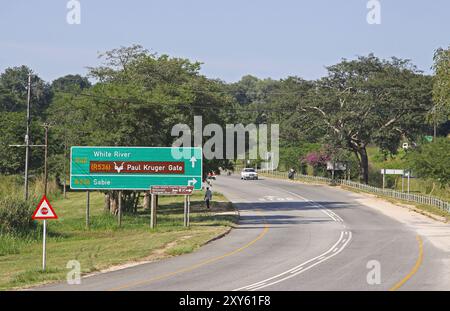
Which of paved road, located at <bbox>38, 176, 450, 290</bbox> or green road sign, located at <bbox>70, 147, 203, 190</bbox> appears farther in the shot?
green road sign, located at <bbox>70, 147, 203, 190</bbox>

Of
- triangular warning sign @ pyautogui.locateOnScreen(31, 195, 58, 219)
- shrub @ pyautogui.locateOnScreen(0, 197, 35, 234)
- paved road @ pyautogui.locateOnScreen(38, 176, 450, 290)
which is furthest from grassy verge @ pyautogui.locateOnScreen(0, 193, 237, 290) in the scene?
triangular warning sign @ pyautogui.locateOnScreen(31, 195, 58, 219)

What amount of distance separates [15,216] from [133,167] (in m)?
6.96

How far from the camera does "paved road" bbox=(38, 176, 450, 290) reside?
23.1 meters

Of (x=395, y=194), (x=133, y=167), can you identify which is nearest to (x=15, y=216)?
(x=133, y=167)

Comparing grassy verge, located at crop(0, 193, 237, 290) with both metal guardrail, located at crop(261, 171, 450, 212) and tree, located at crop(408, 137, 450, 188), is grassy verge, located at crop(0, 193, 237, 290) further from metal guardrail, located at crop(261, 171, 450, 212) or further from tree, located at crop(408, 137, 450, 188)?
tree, located at crop(408, 137, 450, 188)

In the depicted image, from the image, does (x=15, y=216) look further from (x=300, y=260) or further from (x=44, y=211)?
(x=300, y=260)

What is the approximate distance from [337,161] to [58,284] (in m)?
59.8

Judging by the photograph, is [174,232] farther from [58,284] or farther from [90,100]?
[58,284]

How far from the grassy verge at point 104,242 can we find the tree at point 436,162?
16.2 m

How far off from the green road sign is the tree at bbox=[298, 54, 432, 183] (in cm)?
3524

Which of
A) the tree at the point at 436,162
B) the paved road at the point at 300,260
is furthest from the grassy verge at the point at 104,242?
the tree at the point at 436,162

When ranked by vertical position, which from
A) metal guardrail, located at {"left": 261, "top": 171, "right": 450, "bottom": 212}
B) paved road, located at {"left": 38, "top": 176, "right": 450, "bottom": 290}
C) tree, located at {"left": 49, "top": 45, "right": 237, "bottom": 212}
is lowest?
paved road, located at {"left": 38, "top": 176, "right": 450, "bottom": 290}
